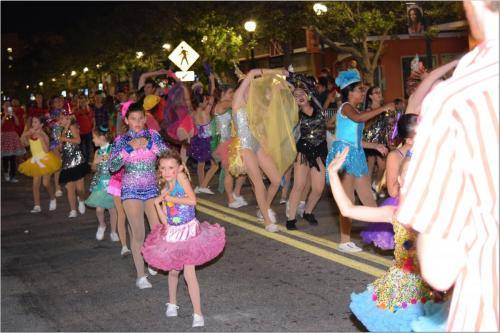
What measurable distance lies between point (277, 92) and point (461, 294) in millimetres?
7981

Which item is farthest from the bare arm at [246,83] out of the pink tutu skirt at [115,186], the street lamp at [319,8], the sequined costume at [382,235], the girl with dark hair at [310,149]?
the street lamp at [319,8]

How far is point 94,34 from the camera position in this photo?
5788 centimetres

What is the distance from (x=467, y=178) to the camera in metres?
2.02

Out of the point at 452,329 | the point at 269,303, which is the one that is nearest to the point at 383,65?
the point at 269,303

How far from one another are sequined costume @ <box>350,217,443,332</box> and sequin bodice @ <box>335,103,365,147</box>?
383 cm

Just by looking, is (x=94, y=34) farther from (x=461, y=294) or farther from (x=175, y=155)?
(x=461, y=294)

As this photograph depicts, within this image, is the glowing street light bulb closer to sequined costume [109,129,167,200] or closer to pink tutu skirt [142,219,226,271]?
sequined costume [109,129,167,200]

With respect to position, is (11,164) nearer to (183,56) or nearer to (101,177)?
(183,56)

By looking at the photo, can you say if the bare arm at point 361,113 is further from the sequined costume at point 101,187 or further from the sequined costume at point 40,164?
the sequined costume at point 40,164

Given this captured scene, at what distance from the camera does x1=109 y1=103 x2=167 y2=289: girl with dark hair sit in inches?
296

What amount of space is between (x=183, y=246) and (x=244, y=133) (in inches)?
161

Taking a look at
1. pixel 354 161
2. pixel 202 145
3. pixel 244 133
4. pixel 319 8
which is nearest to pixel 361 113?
pixel 354 161

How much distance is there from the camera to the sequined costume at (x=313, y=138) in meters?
9.80

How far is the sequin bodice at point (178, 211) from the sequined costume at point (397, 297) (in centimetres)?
211
